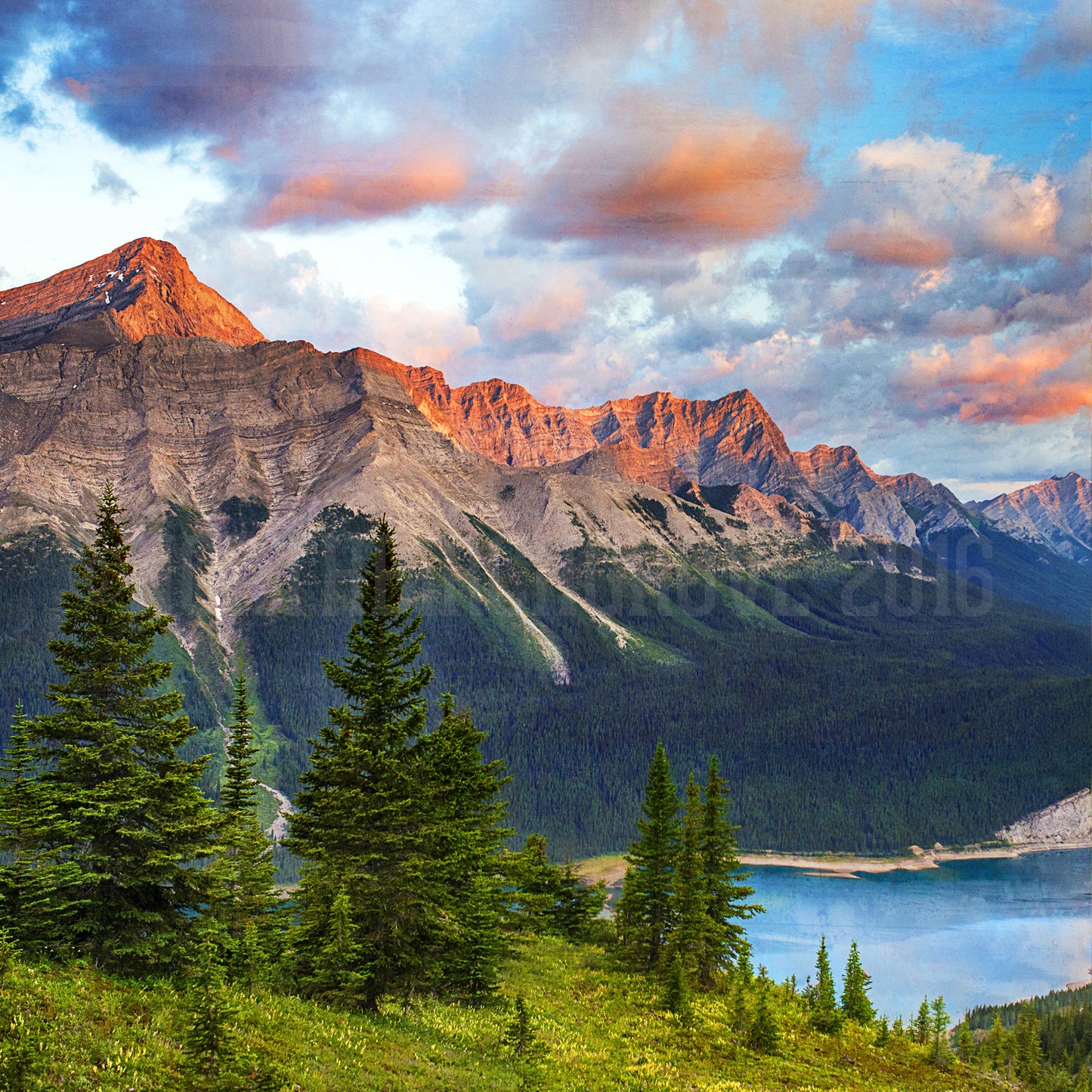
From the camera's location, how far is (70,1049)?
878 inches

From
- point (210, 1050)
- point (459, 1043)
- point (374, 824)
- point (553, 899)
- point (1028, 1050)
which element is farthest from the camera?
point (1028, 1050)

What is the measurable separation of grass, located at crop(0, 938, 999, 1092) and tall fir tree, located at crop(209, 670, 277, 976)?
11.9ft

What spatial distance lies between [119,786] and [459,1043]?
1577 cm

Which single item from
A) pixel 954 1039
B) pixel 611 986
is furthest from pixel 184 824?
pixel 954 1039

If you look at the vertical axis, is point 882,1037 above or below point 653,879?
below

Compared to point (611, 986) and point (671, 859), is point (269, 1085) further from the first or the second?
point (671, 859)

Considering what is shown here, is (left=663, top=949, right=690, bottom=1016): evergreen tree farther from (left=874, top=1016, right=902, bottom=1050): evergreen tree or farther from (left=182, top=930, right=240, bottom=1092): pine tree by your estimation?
(left=182, top=930, right=240, bottom=1092): pine tree

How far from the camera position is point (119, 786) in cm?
2952

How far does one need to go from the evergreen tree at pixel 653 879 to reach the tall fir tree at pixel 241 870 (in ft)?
74.0

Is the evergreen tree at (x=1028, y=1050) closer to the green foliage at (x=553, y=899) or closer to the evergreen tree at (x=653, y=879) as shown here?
the green foliage at (x=553, y=899)

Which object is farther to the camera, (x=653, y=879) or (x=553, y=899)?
(x=553, y=899)

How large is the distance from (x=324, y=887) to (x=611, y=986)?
83.3 feet

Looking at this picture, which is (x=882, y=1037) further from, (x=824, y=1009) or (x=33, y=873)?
(x=33, y=873)

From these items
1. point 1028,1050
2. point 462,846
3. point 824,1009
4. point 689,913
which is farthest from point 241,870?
point 1028,1050
